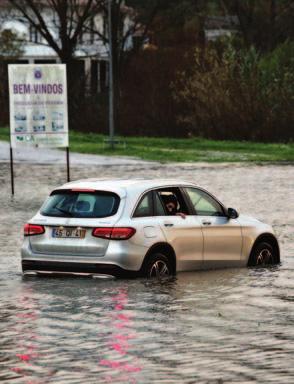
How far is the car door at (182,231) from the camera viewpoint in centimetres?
1655

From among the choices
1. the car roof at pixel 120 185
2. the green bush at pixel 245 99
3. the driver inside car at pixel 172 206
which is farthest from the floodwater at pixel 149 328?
Answer: the green bush at pixel 245 99

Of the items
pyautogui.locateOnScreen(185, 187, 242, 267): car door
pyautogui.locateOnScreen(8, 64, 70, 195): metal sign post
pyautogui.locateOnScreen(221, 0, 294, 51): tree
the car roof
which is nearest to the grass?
pyautogui.locateOnScreen(8, 64, 70, 195): metal sign post

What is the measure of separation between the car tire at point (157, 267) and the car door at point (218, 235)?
75 centimetres

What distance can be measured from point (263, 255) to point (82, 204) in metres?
3.11

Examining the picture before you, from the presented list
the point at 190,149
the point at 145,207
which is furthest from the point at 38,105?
the point at 190,149

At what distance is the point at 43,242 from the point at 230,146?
40.1 meters

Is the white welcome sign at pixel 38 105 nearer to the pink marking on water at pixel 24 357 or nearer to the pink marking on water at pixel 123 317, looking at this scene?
the pink marking on water at pixel 123 317

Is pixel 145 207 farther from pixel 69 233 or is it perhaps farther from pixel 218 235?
pixel 218 235

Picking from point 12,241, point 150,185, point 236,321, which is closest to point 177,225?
point 150,185

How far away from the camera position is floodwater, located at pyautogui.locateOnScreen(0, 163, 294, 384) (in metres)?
10.2

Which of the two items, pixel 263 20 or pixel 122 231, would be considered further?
pixel 263 20

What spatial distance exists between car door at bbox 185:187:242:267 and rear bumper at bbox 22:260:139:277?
1416 millimetres

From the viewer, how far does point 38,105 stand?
103 ft

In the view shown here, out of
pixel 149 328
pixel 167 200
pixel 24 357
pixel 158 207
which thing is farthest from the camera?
pixel 167 200
